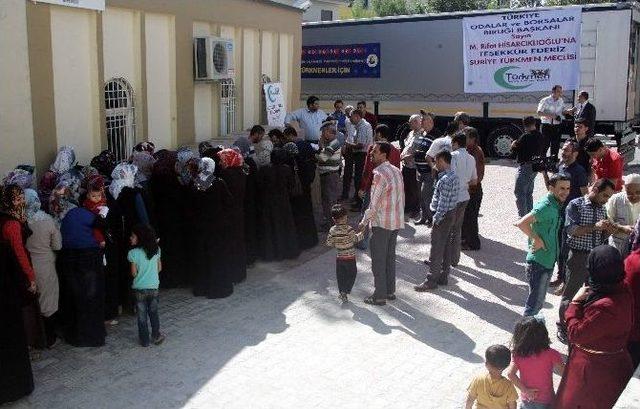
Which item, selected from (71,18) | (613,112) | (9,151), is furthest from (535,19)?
(9,151)

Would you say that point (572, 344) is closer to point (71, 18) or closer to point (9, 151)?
point (9, 151)

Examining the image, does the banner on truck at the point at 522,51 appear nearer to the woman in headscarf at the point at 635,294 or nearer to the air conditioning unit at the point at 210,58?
the air conditioning unit at the point at 210,58

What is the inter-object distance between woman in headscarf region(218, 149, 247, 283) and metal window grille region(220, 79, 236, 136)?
361 centimetres

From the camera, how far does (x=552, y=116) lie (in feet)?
48.4

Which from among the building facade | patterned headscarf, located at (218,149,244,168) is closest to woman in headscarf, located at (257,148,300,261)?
patterned headscarf, located at (218,149,244,168)

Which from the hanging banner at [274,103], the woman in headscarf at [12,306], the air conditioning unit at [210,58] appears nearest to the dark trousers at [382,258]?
the woman in headscarf at [12,306]

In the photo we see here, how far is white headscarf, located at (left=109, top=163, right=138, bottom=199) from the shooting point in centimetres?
669

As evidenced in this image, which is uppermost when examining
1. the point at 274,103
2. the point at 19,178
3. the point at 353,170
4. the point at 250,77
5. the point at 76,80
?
the point at 250,77

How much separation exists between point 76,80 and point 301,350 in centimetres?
425

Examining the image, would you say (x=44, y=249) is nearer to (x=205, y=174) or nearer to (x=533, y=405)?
(x=205, y=174)

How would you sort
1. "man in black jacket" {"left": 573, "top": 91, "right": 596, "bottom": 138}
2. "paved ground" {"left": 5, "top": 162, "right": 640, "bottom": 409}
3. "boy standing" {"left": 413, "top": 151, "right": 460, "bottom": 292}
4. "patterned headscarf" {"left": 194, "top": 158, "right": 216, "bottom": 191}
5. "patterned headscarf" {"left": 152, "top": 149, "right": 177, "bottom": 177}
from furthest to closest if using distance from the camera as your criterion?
1. "man in black jacket" {"left": 573, "top": 91, "right": 596, "bottom": 138}
2. "patterned headscarf" {"left": 152, "top": 149, "right": 177, "bottom": 177}
3. "boy standing" {"left": 413, "top": 151, "right": 460, "bottom": 292}
4. "patterned headscarf" {"left": 194, "top": 158, "right": 216, "bottom": 191}
5. "paved ground" {"left": 5, "top": 162, "right": 640, "bottom": 409}

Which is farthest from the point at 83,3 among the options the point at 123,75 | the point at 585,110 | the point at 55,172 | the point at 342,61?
the point at 342,61

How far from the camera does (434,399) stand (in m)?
5.31

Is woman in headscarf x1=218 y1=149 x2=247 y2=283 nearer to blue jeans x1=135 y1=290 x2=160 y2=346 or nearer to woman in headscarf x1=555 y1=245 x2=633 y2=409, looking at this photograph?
blue jeans x1=135 y1=290 x2=160 y2=346
